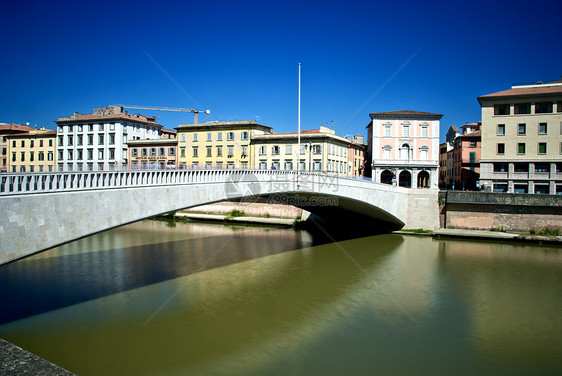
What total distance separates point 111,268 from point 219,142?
85.5ft

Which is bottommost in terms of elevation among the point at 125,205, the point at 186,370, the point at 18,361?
the point at 186,370

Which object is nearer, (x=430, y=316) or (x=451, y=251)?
(x=430, y=316)

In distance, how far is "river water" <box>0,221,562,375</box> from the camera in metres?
9.80

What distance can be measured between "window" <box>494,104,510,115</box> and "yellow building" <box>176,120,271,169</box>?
21.5 m

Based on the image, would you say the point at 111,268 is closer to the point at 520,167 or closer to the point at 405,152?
the point at 405,152

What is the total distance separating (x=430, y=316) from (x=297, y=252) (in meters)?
9.86

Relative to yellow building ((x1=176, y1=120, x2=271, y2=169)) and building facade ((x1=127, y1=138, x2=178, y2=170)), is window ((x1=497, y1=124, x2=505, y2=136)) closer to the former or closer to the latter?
yellow building ((x1=176, y1=120, x2=271, y2=169))

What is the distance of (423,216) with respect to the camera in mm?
27859

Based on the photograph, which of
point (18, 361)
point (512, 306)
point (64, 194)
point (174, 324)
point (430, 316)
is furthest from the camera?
point (512, 306)

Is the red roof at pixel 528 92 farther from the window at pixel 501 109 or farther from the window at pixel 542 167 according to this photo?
the window at pixel 542 167

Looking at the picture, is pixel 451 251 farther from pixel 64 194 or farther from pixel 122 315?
pixel 64 194

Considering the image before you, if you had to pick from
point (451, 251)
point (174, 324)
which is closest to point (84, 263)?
point (174, 324)

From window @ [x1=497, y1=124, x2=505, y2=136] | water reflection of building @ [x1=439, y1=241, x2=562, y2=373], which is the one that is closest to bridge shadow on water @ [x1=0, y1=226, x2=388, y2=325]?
water reflection of building @ [x1=439, y1=241, x2=562, y2=373]

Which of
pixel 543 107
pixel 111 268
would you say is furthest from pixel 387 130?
pixel 111 268
